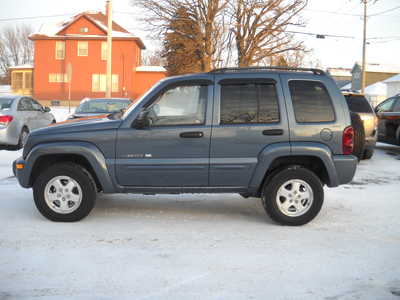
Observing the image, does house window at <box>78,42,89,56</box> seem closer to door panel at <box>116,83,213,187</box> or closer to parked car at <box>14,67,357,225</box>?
parked car at <box>14,67,357,225</box>

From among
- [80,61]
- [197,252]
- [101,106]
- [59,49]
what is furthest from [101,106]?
[59,49]

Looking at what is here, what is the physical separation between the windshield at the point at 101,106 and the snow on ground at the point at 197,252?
20.3ft

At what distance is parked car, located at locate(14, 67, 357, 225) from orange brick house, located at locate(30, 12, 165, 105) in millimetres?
40738

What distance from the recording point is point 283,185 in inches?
221

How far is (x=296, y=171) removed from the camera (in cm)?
563

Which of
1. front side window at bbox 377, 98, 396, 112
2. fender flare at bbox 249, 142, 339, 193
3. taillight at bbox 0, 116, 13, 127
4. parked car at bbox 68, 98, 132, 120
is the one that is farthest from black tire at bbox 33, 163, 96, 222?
front side window at bbox 377, 98, 396, 112

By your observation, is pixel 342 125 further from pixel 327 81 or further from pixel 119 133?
pixel 119 133

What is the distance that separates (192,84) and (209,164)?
1017 mm

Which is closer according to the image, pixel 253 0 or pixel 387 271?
pixel 387 271

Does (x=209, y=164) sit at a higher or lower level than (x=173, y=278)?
higher

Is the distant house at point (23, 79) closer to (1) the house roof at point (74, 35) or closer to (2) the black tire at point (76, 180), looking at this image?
(1) the house roof at point (74, 35)

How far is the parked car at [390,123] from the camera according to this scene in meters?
12.9

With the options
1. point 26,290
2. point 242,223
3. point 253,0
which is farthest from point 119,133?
point 253,0

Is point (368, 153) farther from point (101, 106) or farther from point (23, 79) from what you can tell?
point (23, 79)
